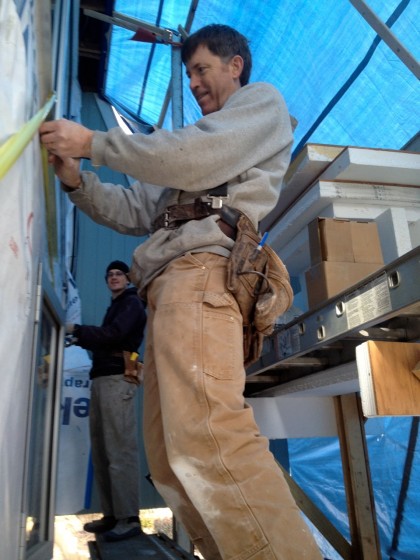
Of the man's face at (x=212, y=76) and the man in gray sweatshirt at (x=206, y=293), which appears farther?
the man's face at (x=212, y=76)

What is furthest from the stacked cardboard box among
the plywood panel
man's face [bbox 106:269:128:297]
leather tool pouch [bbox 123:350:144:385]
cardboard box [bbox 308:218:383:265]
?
man's face [bbox 106:269:128:297]

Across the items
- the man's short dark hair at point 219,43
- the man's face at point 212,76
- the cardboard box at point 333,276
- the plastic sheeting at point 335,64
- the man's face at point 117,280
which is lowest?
the cardboard box at point 333,276

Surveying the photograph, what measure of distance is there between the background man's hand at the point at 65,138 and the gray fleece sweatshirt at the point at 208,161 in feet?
0.11

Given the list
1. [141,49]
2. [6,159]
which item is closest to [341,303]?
[6,159]

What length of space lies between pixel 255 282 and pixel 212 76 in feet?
2.51

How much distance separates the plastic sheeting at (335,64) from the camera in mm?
2797

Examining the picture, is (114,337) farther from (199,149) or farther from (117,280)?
(199,149)

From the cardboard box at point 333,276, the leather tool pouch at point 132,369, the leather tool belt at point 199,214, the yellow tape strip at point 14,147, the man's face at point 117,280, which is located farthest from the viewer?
the man's face at point 117,280

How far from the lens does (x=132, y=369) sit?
3043mm

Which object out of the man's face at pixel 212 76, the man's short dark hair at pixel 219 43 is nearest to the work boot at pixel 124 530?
the man's face at pixel 212 76

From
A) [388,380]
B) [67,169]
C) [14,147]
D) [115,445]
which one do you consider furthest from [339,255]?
[115,445]

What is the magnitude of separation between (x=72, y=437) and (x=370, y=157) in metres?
2.84

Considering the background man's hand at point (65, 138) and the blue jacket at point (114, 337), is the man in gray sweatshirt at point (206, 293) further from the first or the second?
the blue jacket at point (114, 337)

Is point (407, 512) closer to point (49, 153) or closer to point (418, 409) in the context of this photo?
point (418, 409)
